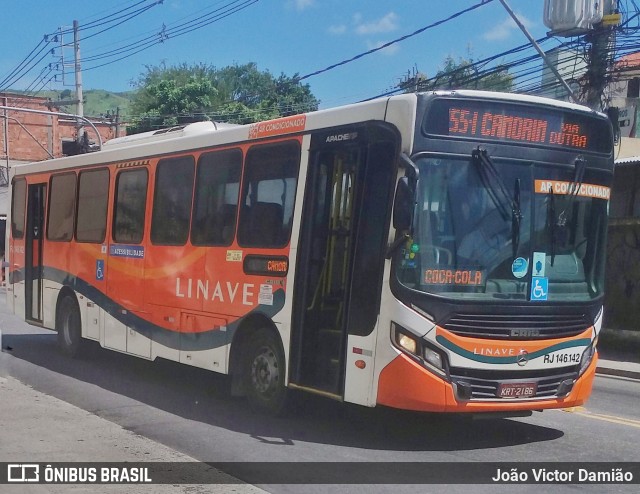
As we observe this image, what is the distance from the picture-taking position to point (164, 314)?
10.8 m

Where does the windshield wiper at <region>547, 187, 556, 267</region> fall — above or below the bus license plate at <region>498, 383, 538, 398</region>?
above

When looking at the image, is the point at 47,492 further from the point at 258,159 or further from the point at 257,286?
the point at 258,159

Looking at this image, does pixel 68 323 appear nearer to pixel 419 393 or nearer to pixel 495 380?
pixel 419 393

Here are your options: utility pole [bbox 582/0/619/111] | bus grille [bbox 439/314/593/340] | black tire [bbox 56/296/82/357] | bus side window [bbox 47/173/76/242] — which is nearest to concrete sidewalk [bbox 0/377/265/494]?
bus grille [bbox 439/314/593/340]

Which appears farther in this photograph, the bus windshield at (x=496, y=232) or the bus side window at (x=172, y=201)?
the bus side window at (x=172, y=201)

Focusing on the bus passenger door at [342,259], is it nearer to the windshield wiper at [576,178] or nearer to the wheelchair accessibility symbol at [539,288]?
the wheelchair accessibility symbol at [539,288]

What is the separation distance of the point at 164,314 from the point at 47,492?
4972 millimetres

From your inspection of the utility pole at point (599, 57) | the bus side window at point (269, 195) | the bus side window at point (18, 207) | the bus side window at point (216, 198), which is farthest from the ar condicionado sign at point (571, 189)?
the utility pole at point (599, 57)

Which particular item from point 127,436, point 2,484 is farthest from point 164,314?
point 2,484

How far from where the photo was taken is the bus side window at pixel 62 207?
1356 centimetres

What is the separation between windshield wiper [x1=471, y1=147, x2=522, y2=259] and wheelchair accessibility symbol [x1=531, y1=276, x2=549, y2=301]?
12.9 inches

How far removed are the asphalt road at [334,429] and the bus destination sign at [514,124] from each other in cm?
288

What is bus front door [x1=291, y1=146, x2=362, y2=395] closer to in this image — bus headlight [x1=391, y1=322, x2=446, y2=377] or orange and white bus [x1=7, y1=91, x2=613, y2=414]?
orange and white bus [x1=7, y1=91, x2=613, y2=414]

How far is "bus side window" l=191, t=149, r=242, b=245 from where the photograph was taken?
957 centimetres
